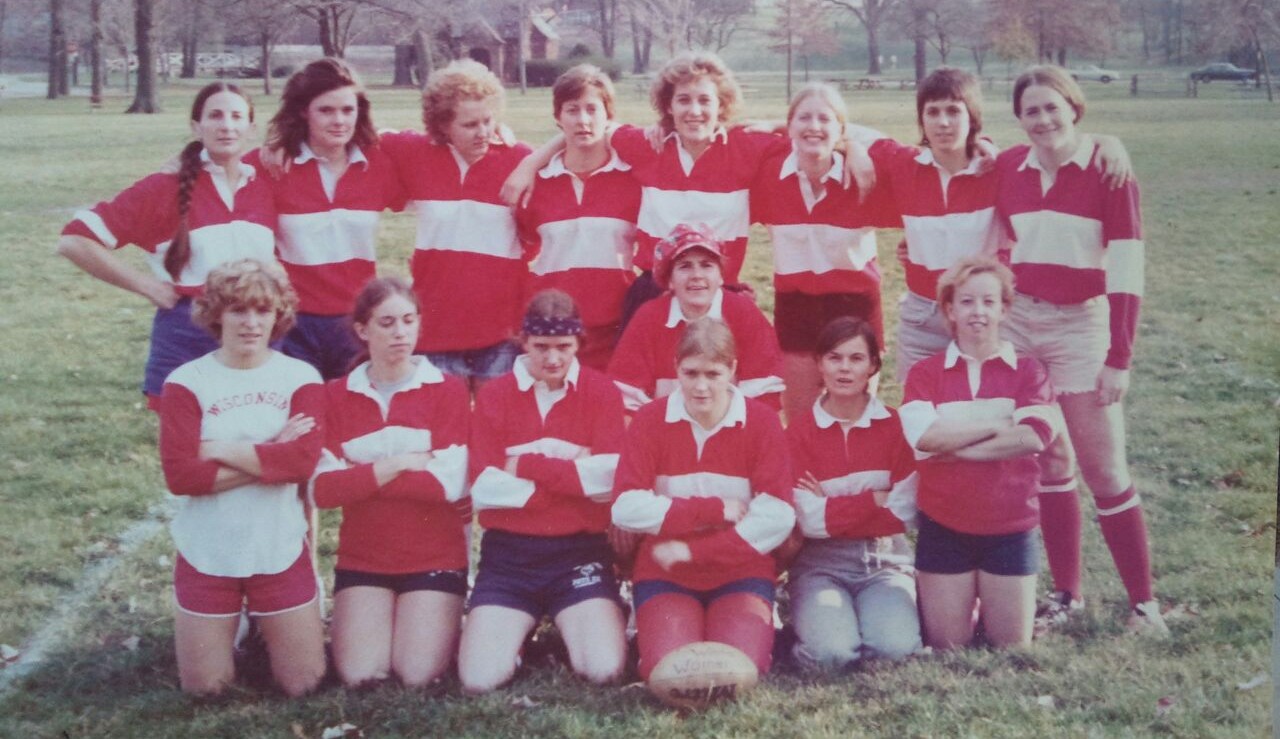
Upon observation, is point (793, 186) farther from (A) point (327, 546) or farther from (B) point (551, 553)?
(A) point (327, 546)

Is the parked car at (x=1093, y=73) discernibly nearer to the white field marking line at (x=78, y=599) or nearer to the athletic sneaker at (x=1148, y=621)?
the athletic sneaker at (x=1148, y=621)

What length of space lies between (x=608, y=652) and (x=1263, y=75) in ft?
7.23

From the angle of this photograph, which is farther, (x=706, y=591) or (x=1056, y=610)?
(x=1056, y=610)

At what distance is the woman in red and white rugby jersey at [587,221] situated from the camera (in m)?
3.97

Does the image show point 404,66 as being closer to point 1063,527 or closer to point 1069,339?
point 1069,339

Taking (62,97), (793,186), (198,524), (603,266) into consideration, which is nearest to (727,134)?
(793,186)

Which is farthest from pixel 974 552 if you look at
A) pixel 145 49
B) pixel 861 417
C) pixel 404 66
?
pixel 145 49

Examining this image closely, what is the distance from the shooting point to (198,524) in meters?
3.30

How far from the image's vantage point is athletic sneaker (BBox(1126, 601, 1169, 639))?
11.4 ft

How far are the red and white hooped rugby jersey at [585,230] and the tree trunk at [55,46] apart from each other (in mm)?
2244

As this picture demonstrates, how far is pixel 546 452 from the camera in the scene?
349 centimetres

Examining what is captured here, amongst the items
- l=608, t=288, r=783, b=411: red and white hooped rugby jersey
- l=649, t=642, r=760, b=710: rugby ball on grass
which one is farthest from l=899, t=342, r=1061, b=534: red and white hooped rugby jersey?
l=649, t=642, r=760, b=710: rugby ball on grass

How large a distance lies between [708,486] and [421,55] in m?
2.69

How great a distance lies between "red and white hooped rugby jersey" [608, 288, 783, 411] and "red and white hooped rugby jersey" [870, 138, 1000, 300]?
55cm
